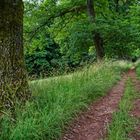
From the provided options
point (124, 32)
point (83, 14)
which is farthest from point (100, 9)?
point (124, 32)

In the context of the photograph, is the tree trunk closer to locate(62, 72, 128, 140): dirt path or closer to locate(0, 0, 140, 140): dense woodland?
locate(0, 0, 140, 140): dense woodland

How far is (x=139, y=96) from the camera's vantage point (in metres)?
9.16

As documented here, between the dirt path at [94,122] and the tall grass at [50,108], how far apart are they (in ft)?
0.54

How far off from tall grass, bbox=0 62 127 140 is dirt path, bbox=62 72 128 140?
0.16 m

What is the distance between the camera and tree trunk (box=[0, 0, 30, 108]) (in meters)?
6.35

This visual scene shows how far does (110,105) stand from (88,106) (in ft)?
2.18

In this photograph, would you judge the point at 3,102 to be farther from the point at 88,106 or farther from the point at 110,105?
the point at 110,105

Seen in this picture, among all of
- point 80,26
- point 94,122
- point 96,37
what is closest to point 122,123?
point 94,122

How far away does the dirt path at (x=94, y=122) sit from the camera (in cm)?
580

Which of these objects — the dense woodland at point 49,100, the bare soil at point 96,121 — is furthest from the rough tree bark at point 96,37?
the bare soil at point 96,121

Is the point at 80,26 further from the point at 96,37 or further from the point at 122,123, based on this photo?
the point at 122,123

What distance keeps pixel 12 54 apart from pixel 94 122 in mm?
2097

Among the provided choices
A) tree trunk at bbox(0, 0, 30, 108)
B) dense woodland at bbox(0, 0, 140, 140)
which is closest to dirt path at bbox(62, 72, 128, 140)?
dense woodland at bbox(0, 0, 140, 140)

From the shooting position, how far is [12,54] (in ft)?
21.4
